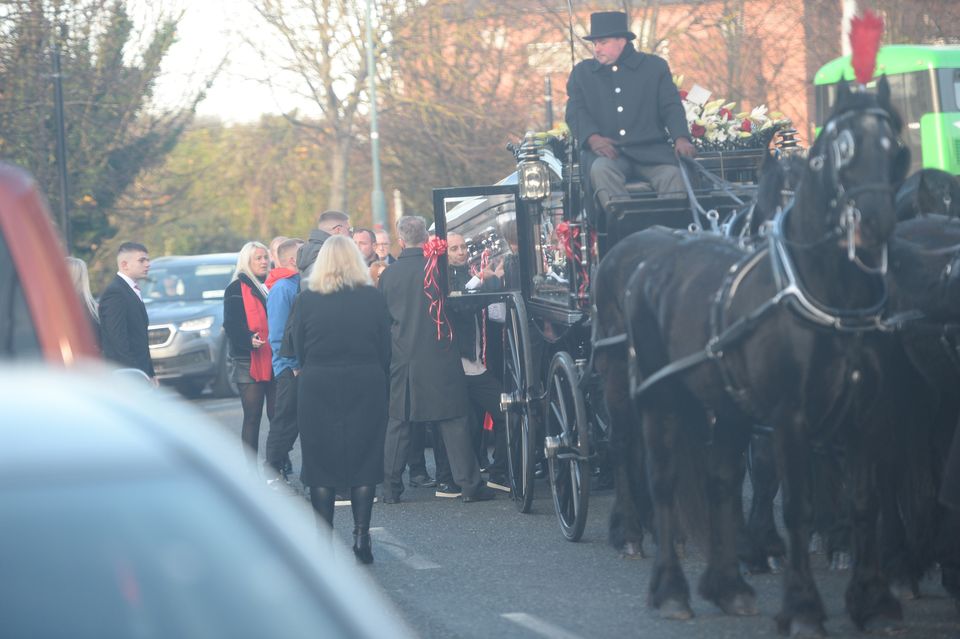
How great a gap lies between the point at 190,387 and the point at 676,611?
50.5ft

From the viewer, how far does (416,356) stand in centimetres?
1116

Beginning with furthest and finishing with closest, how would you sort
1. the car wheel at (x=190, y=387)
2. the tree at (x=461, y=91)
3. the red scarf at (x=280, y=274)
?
1. the tree at (x=461, y=91)
2. the car wheel at (x=190, y=387)
3. the red scarf at (x=280, y=274)

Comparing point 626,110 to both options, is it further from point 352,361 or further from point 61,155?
point 61,155

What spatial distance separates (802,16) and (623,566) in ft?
82.5

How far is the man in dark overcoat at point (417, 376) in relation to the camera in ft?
36.1

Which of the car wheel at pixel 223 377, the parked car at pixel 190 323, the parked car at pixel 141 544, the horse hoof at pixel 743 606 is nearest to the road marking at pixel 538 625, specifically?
the horse hoof at pixel 743 606

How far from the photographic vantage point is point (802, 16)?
31.4 m

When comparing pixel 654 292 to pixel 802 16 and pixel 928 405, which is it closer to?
pixel 928 405

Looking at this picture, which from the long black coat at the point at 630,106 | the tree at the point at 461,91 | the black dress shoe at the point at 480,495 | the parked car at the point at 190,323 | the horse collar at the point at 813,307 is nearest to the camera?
the horse collar at the point at 813,307

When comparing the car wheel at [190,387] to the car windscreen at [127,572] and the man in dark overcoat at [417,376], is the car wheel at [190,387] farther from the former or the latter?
the car windscreen at [127,572]

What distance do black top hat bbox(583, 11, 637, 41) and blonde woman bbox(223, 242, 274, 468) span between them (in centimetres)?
353

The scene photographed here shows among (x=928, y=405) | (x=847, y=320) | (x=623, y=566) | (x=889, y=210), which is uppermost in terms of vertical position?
(x=889, y=210)

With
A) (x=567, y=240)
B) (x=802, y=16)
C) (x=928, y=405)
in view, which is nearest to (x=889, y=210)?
(x=928, y=405)

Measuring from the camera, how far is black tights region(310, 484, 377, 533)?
8.48m
